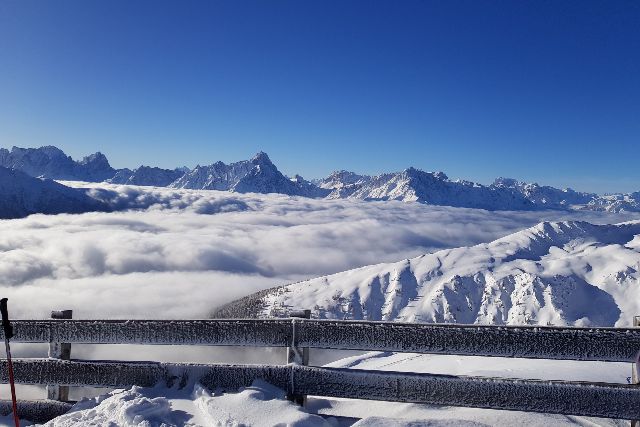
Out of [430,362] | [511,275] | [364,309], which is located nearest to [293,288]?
[364,309]

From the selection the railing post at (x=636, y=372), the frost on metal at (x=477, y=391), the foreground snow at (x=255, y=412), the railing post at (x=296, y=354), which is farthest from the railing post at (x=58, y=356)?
the railing post at (x=636, y=372)

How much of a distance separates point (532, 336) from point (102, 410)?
16.8 feet

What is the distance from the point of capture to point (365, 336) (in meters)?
5.38

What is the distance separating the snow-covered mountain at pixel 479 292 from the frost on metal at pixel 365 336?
11655 cm

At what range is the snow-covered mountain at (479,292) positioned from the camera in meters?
130

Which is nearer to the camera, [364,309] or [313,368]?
[313,368]

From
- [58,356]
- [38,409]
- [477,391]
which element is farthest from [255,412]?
[38,409]

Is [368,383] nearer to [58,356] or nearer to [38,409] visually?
[58,356]

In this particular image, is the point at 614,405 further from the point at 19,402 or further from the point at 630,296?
the point at 630,296

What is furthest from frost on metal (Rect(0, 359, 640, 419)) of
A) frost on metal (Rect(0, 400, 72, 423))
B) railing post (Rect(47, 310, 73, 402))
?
frost on metal (Rect(0, 400, 72, 423))

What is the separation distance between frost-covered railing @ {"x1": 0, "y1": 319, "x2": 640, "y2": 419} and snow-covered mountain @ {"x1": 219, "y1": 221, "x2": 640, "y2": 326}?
116m

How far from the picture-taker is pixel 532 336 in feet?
16.4

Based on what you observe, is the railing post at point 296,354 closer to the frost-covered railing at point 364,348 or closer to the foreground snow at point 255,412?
the frost-covered railing at point 364,348

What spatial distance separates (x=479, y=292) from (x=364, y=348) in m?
152
